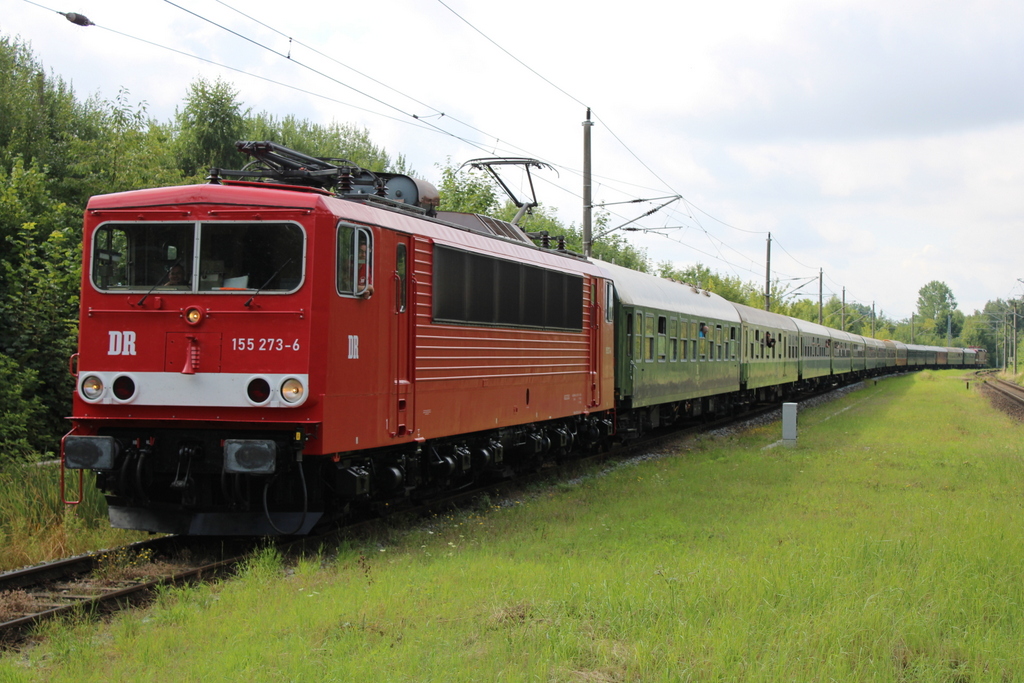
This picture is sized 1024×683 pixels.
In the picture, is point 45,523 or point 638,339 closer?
point 45,523

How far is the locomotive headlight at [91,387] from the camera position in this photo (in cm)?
805

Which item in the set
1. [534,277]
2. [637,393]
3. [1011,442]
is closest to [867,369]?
[1011,442]

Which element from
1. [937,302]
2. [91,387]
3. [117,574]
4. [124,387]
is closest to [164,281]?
[124,387]

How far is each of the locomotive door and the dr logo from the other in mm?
2376

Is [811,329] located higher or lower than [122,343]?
higher

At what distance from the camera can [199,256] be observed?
26.5ft

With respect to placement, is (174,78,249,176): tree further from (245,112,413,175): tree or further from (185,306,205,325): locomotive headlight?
(185,306,205,325): locomotive headlight

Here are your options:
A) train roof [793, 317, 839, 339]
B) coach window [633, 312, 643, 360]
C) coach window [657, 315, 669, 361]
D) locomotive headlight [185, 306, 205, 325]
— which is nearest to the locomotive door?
locomotive headlight [185, 306, 205, 325]

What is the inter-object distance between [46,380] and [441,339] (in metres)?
6.68

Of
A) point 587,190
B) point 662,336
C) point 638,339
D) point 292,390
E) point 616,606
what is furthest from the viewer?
point 587,190

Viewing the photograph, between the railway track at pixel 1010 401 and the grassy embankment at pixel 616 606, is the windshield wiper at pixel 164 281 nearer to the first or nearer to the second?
the grassy embankment at pixel 616 606

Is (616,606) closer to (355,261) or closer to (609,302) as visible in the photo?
(355,261)

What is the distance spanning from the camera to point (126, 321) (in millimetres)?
8078

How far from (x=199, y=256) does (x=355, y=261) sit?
137cm
